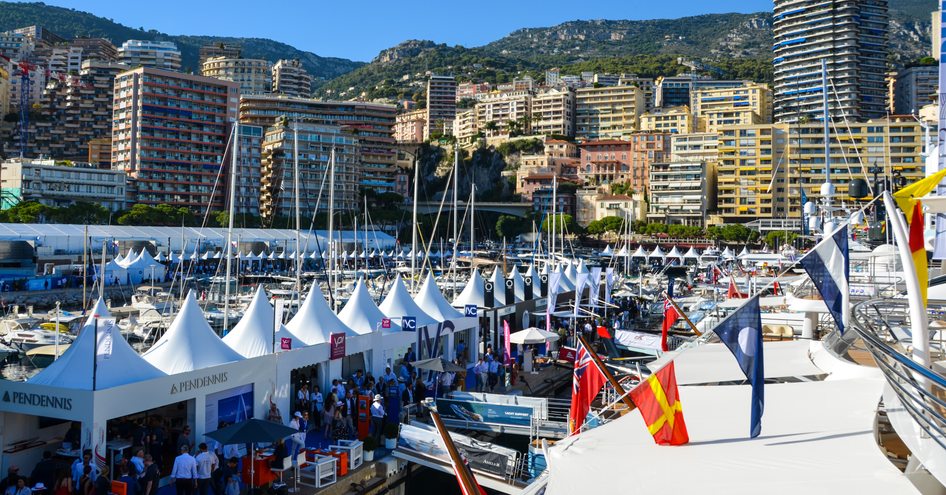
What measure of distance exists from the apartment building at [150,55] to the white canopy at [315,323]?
610 feet

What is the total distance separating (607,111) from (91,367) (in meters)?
154

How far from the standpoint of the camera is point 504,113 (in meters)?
169

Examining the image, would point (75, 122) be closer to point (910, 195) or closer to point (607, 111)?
point (607, 111)

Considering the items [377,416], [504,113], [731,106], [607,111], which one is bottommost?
[377,416]

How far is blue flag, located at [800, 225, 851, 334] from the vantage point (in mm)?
10695

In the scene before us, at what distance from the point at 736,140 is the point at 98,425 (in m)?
117

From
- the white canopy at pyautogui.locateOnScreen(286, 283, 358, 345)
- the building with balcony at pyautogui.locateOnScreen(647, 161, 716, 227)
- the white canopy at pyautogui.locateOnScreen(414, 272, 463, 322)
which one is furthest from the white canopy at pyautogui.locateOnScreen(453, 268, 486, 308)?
the building with balcony at pyautogui.locateOnScreen(647, 161, 716, 227)

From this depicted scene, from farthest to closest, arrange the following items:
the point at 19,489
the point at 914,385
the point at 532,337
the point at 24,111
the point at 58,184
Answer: the point at 24,111, the point at 58,184, the point at 532,337, the point at 19,489, the point at 914,385

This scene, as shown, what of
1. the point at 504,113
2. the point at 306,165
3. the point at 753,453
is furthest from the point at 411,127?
the point at 753,453

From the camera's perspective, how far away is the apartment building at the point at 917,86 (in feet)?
470

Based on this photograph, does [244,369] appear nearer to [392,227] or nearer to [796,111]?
[392,227]

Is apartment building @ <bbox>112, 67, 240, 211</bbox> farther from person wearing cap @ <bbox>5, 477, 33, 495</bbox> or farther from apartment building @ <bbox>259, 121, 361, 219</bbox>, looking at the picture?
person wearing cap @ <bbox>5, 477, 33, 495</bbox>

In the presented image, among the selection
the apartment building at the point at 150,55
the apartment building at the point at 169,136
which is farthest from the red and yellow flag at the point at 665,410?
the apartment building at the point at 150,55

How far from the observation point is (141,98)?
373 feet
